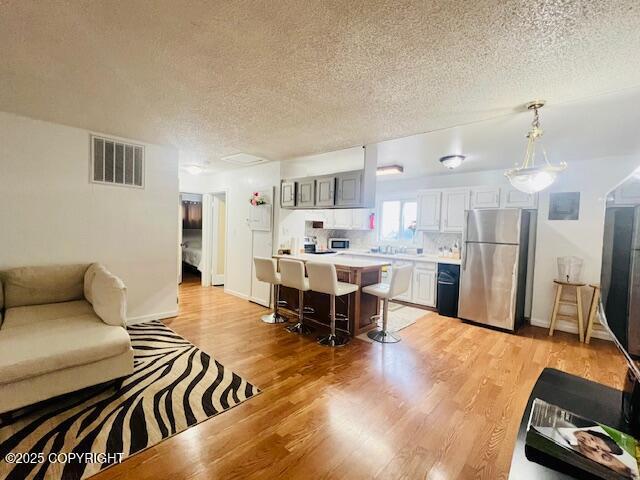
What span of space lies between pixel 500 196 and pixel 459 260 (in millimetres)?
1237

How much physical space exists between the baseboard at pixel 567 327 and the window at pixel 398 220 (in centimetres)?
249

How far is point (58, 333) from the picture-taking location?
224cm

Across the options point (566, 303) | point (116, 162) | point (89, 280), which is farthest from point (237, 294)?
point (566, 303)

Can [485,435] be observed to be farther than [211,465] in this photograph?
Yes

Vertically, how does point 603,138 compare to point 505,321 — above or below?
above

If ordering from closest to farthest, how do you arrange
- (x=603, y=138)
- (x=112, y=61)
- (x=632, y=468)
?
(x=632, y=468)
(x=112, y=61)
(x=603, y=138)

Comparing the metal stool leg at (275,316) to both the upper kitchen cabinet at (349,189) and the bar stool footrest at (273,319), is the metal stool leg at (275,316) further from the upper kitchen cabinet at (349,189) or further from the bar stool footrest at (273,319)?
the upper kitchen cabinet at (349,189)

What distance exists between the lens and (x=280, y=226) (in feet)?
15.5

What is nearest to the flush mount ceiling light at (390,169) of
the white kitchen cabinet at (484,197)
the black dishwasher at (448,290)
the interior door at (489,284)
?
the white kitchen cabinet at (484,197)

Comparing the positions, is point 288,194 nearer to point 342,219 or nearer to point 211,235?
point 342,219

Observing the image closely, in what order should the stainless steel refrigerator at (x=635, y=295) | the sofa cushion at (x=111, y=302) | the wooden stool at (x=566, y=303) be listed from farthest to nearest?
the wooden stool at (x=566, y=303) < the sofa cushion at (x=111, y=302) < the stainless steel refrigerator at (x=635, y=295)

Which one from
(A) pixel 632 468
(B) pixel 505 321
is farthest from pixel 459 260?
(A) pixel 632 468

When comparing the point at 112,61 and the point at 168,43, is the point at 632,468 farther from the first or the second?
the point at 112,61

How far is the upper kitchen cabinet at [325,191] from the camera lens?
4.12 m
